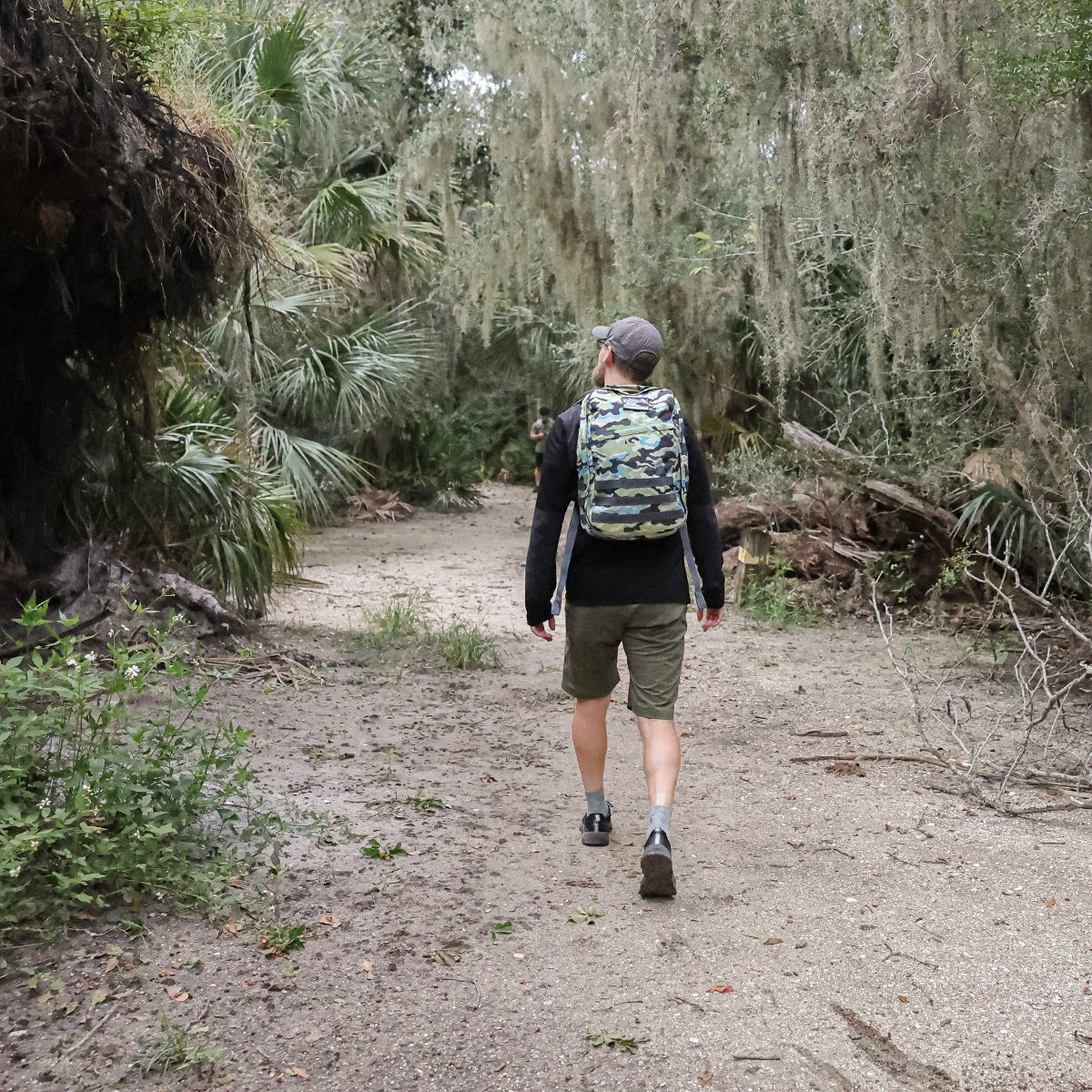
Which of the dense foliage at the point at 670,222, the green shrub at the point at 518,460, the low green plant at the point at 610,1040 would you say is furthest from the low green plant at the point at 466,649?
the green shrub at the point at 518,460

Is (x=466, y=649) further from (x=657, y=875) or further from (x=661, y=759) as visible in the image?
(x=657, y=875)

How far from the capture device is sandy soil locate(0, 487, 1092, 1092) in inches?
110

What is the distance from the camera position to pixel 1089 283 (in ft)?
21.7

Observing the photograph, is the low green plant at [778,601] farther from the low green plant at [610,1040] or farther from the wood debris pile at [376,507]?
the wood debris pile at [376,507]

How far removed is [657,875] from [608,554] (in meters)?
1.08

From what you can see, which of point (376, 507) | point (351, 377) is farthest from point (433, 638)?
point (376, 507)

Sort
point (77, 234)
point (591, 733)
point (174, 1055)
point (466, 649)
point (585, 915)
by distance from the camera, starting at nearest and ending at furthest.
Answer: point (174, 1055) < point (585, 915) < point (591, 733) < point (77, 234) < point (466, 649)

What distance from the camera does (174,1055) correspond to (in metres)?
2.71

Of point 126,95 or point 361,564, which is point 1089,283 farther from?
point 361,564

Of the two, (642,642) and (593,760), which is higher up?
(642,642)

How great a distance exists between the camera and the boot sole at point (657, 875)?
3678 mm

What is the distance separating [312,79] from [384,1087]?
1255 cm

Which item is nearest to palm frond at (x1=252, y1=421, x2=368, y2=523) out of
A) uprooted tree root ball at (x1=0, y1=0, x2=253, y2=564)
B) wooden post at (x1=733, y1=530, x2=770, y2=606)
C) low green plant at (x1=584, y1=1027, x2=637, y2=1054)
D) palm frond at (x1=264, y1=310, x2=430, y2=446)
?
palm frond at (x1=264, y1=310, x2=430, y2=446)

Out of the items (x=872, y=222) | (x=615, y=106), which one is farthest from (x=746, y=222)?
(x=872, y=222)
